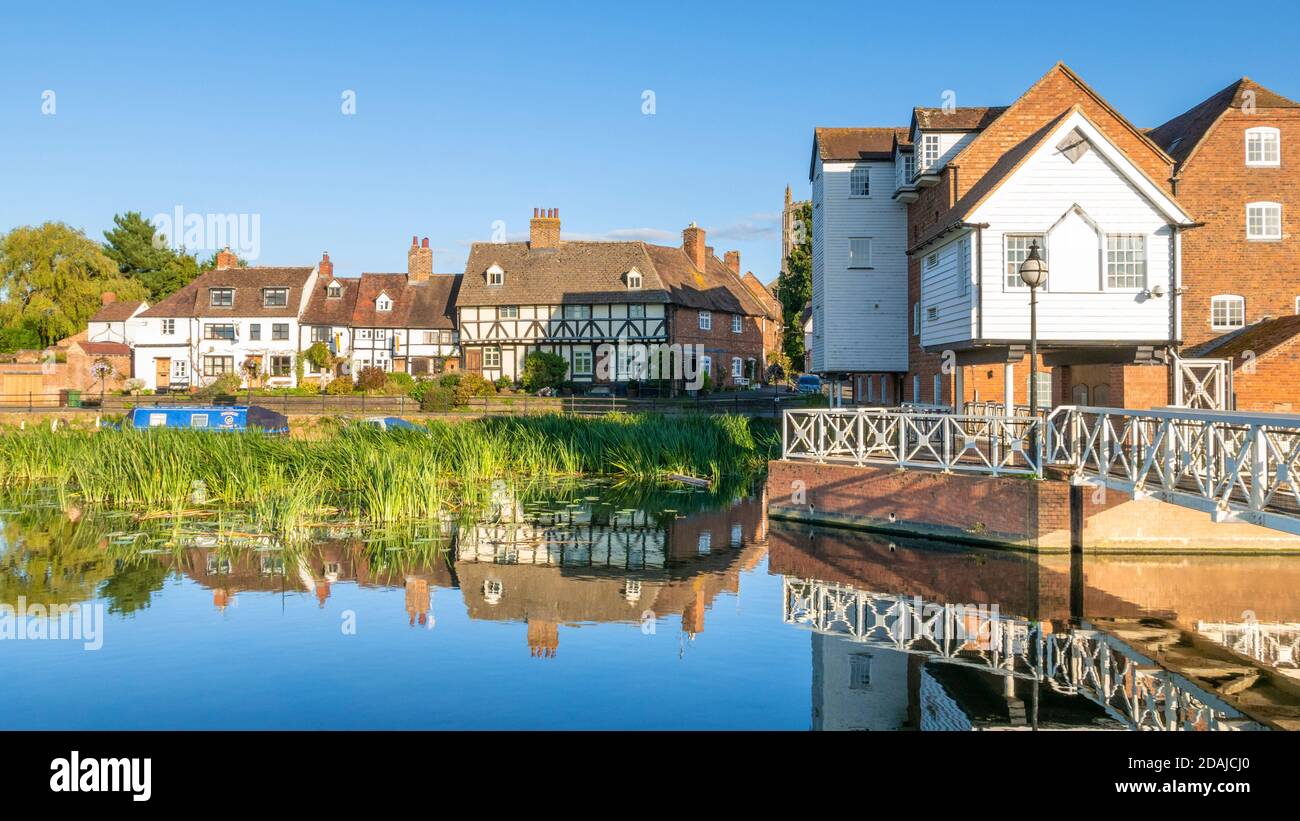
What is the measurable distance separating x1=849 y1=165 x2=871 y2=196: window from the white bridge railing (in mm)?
10204

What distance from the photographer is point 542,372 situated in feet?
186

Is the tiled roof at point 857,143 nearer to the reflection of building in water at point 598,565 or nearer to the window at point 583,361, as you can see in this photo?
the reflection of building in water at point 598,565

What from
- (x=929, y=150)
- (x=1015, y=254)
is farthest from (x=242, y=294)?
(x=1015, y=254)

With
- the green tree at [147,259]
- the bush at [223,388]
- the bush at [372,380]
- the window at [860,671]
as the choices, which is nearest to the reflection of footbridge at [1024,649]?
the window at [860,671]

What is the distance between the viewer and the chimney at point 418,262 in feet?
225

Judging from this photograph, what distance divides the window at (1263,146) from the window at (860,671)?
2482cm

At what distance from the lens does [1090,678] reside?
12.5 metres

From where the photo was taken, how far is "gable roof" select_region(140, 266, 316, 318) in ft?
216

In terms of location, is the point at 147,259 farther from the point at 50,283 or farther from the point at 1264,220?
the point at 1264,220

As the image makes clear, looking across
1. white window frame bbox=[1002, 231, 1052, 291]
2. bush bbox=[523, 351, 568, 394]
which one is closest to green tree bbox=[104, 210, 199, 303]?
bush bbox=[523, 351, 568, 394]

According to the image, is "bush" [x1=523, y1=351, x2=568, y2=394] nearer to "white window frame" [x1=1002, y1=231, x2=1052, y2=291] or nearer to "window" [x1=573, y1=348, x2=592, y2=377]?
"window" [x1=573, y1=348, x2=592, y2=377]
